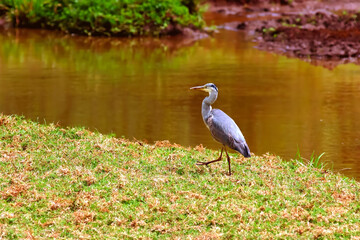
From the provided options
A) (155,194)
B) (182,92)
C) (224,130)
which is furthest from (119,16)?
(155,194)

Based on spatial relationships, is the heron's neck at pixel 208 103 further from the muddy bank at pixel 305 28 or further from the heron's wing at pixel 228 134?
the muddy bank at pixel 305 28

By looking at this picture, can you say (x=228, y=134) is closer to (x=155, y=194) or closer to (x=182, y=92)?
(x=155, y=194)

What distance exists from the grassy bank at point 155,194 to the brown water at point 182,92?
1013mm

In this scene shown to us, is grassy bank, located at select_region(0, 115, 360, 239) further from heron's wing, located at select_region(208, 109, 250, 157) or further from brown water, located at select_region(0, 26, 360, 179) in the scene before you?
brown water, located at select_region(0, 26, 360, 179)

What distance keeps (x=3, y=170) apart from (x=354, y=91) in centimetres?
582

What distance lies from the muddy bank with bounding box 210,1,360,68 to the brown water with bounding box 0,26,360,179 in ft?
2.37

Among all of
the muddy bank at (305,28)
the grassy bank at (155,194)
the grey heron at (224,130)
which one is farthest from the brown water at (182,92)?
the grey heron at (224,130)

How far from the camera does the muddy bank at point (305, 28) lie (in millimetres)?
13305

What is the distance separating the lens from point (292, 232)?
4965 mm

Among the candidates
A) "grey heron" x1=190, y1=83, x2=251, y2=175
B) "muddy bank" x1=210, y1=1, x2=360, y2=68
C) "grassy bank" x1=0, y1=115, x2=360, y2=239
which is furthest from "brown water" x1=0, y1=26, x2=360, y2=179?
"grey heron" x1=190, y1=83, x2=251, y2=175

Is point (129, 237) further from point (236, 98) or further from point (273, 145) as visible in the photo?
point (236, 98)

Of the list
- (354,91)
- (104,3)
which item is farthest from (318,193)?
(104,3)

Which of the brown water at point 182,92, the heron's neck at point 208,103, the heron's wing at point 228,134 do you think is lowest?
the brown water at point 182,92

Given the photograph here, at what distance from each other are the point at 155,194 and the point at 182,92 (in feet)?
15.2
